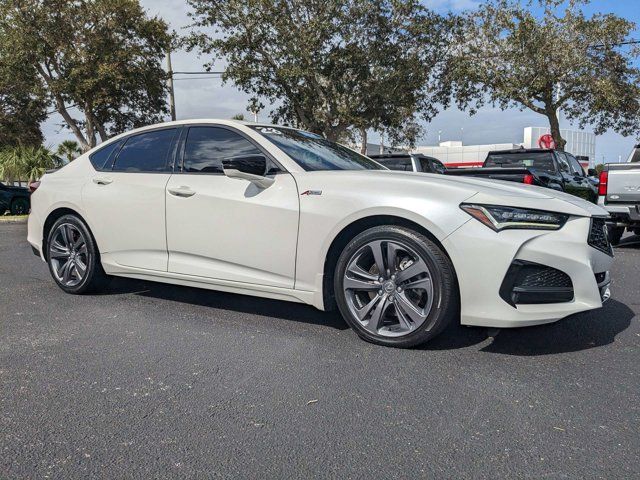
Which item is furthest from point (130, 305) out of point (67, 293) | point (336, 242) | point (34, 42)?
point (34, 42)

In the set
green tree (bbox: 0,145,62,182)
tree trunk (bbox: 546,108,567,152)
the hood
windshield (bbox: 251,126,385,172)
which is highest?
tree trunk (bbox: 546,108,567,152)

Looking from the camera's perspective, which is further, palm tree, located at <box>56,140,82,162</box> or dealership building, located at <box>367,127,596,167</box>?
dealership building, located at <box>367,127,596,167</box>

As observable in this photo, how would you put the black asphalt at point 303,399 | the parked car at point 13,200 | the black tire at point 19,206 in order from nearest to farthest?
the black asphalt at point 303,399, the parked car at point 13,200, the black tire at point 19,206

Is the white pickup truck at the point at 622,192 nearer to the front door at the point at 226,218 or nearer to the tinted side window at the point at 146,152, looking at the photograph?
the front door at the point at 226,218

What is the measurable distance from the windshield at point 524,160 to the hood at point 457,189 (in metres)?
8.61

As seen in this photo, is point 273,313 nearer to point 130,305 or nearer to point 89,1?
point 130,305

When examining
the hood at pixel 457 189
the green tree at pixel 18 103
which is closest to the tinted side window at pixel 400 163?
the hood at pixel 457 189

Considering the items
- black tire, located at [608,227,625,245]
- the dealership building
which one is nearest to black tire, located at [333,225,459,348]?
black tire, located at [608,227,625,245]

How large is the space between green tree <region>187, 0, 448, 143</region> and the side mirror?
16.5 metres

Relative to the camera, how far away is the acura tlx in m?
3.26

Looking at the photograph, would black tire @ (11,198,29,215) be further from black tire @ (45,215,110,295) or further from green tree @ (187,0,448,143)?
black tire @ (45,215,110,295)

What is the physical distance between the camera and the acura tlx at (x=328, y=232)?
10.7 ft

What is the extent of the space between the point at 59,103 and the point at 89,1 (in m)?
4.20

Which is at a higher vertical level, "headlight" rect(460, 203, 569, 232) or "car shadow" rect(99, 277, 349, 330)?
"headlight" rect(460, 203, 569, 232)
